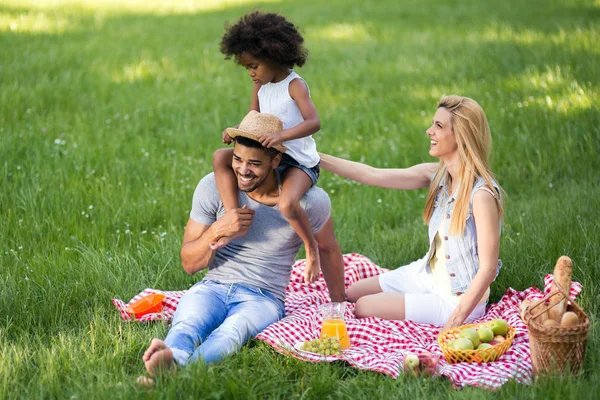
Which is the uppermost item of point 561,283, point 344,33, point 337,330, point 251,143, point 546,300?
point 344,33

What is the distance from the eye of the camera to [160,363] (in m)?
3.94

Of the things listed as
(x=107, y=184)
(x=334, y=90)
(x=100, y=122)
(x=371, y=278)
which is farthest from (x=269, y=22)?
(x=334, y=90)

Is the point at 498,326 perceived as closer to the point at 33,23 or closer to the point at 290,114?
the point at 290,114

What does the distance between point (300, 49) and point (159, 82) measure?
6206 millimetres

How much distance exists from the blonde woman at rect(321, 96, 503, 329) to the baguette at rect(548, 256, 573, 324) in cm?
55

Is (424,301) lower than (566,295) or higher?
lower

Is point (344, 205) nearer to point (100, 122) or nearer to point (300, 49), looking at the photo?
point (300, 49)

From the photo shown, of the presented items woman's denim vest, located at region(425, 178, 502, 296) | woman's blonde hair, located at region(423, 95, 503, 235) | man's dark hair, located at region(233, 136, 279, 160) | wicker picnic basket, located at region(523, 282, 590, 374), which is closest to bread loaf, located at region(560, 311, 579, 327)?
wicker picnic basket, located at region(523, 282, 590, 374)

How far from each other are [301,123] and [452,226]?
1104 mm

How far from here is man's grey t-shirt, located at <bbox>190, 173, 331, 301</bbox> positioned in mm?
4906

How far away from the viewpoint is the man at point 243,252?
15.0 ft

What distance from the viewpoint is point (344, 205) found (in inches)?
A: 280

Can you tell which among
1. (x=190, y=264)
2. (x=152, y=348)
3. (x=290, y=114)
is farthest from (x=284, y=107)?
(x=152, y=348)

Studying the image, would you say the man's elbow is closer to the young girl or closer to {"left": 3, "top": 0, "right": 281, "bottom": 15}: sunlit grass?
the young girl
